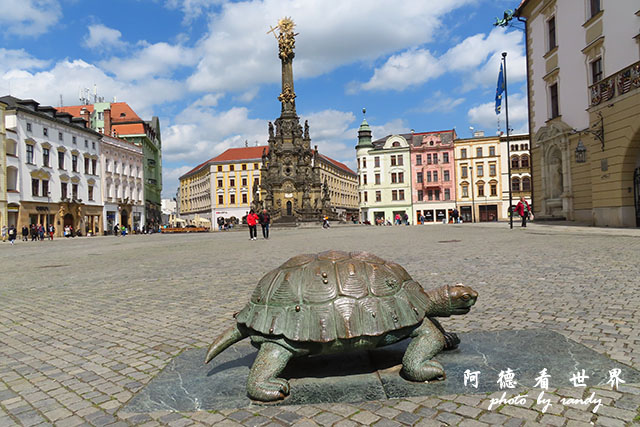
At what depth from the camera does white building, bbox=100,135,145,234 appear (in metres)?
54.6

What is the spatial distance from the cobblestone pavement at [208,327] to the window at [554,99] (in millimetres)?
16617

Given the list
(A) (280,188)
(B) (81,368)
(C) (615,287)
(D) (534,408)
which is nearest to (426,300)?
(D) (534,408)

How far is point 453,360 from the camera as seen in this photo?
348cm

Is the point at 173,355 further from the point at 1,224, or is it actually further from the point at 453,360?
the point at 1,224

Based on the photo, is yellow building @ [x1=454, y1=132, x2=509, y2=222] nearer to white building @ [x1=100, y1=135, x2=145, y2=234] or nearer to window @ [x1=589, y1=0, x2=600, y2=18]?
window @ [x1=589, y1=0, x2=600, y2=18]

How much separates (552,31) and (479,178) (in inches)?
1589

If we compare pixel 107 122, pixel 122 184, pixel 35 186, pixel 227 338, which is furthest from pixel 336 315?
pixel 107 122

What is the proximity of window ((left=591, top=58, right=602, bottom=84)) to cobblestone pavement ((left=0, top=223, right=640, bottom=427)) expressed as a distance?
13.7 m

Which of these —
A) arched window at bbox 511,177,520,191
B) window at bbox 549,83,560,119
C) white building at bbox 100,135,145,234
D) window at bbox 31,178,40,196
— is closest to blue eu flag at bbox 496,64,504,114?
window at bbox 549,83,560,119

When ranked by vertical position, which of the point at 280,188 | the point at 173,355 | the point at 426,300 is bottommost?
the point at 173,355

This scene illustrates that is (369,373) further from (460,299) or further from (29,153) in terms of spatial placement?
(29,153)

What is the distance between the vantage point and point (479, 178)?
63.4 m

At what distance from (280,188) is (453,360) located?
152 ft

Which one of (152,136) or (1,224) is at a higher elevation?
(152,136)
